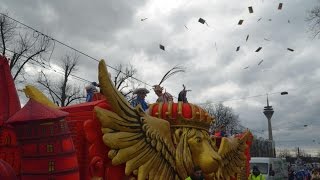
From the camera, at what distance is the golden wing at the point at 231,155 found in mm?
5033

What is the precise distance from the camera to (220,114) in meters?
53.2

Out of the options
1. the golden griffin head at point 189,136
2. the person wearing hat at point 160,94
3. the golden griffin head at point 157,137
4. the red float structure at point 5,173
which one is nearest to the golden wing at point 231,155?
the golden griffin head at point 157,137

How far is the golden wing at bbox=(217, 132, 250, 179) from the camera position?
5.03m

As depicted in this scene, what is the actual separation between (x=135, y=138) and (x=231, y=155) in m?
2.48

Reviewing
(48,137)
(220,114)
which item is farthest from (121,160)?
(220,114)

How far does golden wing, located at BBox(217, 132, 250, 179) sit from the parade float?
61 cm

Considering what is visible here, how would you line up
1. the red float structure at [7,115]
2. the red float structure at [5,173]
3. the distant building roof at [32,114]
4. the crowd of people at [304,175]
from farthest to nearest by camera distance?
the crowd of people at [304,175] → the red float structure at [7,115] → the distant building roof at [32,114] → the red float structure at [5,173]

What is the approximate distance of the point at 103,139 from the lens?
3172mm

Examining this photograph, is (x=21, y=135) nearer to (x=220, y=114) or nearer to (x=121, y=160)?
(x=121, y=160)

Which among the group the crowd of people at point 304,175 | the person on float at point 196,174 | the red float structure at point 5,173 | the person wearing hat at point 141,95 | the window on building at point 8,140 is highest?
the person wearing hat at point 141,95

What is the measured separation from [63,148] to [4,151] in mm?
658

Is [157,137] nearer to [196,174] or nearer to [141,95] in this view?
[196,174]

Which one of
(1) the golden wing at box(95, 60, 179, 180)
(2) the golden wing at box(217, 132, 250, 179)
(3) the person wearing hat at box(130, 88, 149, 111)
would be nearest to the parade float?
(1) the golden wing at box(95, 60, 179, 180)

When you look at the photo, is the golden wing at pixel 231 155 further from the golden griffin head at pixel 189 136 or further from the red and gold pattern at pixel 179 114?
the red and gold pattern at pixel 179 114
